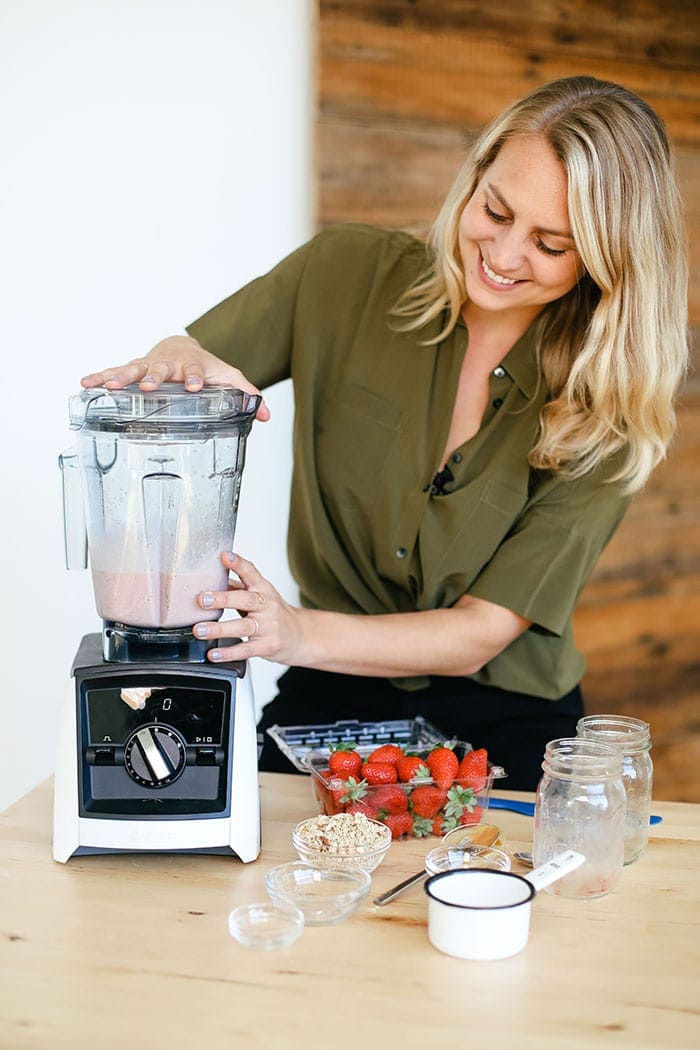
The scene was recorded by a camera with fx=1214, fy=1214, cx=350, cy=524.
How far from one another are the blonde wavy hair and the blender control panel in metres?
0.70

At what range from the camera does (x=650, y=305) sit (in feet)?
5.44

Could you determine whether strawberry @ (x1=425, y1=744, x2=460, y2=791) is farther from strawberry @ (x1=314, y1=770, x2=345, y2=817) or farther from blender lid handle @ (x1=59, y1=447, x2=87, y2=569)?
blender lid handle @ (x1=59, y1=447, x2=87, y2=569)

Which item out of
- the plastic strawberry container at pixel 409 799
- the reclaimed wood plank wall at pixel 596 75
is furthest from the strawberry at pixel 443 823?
the reclaimed wood plank wall at pixel 596 75

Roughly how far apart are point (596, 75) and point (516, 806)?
1.78 m

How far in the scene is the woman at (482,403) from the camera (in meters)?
1.59

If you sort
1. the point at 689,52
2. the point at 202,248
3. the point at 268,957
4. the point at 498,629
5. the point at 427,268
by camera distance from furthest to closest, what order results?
the point at 689,52 → the point at 202,248 → the point at 427,268 → the point at 498,629 → the point at 268,957

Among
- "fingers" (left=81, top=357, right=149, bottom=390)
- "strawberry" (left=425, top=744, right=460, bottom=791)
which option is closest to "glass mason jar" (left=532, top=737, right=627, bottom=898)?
"strawberry" (left=425, top=744, right=460, bottom=791)

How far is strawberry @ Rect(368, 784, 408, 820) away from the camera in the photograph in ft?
4.29

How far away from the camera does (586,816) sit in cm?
121

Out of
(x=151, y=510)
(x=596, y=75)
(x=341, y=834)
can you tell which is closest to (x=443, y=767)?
(x=341, y=834)

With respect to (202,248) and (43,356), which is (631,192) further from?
(43,356)

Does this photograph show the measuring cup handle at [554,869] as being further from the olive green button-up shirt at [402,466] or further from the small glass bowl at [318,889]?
the olive green button-up shirt at [402,466]

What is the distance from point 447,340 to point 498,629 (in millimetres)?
444

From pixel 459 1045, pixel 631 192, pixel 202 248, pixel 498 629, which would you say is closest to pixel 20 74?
pixel 202 248
